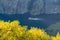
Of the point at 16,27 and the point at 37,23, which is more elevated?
the point at 16,27

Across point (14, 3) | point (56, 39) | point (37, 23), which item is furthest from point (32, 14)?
point (56, 39)

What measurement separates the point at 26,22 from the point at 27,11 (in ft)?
44.6

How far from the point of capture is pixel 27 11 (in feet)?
253

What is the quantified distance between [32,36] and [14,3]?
7019cm

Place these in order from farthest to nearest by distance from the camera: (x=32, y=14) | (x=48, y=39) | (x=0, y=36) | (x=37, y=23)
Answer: (x=32, y=14)
(x=37, y=23)
(x=48, y=39)
(x=0, y=36)

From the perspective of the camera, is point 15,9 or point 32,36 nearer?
point 32,36

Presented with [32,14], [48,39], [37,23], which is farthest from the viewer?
[32,14]

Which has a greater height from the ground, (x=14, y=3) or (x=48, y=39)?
(x=48, y=39)

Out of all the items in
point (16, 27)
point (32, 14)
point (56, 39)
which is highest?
point (16, 27)

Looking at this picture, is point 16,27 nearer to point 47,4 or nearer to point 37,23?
point 37,23

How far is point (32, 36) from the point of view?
1046cm

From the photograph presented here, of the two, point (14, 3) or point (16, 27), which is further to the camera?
point (14, 3)

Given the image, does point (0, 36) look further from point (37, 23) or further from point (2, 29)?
point (37, 23)

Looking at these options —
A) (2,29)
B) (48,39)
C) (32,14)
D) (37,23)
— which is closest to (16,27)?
(2,29)
